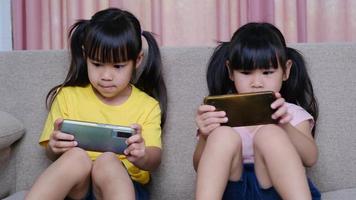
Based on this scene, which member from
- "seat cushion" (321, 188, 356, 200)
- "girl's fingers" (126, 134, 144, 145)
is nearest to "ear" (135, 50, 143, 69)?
"girl's fingers" (126, 134, 144, 145)

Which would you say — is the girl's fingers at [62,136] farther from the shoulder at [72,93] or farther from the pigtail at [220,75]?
the pigtail at [220,75]

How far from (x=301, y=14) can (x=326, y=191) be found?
26.8 inches

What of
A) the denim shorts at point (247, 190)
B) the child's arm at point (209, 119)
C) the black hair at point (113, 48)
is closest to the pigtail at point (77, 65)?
the black hair at point (113, 48)

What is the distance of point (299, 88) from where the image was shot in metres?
1.25

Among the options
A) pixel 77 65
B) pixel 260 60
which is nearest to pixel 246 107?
pixel 260 60

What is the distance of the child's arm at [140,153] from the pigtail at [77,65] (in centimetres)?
28

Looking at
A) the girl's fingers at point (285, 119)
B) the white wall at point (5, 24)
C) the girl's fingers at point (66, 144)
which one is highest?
the white wall at point (5, 24)

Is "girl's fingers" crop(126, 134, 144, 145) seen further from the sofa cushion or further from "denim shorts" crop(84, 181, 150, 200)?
the sofa cushion

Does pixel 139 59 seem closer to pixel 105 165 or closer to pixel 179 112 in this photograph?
pixel 179 112

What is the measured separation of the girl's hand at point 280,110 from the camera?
99cm

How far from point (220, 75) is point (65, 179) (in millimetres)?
495

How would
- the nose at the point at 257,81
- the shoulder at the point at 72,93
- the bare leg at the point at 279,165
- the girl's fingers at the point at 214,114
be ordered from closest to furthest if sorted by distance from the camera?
the bare leg at the point at 279,165, the girl's fingers at the point at 214,114, the nose at the point at 257,81, the shoulder at the point at 72,93

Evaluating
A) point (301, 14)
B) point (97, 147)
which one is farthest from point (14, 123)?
point (301, 14)

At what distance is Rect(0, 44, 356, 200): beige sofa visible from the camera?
1.24 metres
